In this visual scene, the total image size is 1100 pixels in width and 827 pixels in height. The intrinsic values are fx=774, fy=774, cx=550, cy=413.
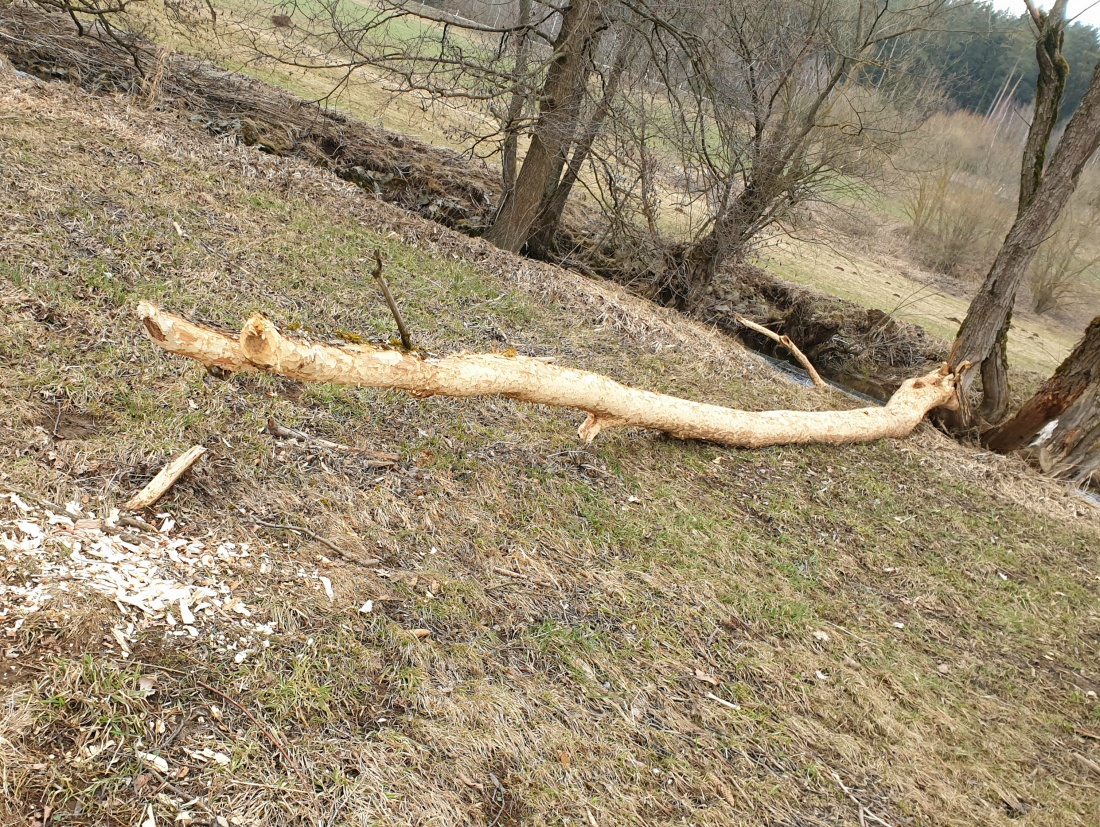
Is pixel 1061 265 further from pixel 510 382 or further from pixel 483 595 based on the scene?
pixel 483 595

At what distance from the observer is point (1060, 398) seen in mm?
9242

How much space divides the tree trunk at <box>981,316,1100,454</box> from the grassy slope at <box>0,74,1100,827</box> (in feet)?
7.56

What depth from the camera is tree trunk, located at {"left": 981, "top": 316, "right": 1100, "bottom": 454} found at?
9.10 m

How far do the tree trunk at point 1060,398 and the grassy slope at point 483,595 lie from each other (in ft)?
7.56

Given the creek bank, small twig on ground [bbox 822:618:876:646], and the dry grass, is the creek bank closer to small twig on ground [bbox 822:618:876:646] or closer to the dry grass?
the dry grass

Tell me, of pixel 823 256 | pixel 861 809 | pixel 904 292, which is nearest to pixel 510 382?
pixel 861 809

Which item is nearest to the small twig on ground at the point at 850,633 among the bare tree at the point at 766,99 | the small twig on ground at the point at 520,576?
the small twig on ground at the point at 520,576

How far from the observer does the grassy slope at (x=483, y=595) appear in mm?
2938

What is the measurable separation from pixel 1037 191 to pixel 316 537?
9.40 metres

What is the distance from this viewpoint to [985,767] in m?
4.04

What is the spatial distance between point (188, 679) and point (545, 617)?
5.71 ft

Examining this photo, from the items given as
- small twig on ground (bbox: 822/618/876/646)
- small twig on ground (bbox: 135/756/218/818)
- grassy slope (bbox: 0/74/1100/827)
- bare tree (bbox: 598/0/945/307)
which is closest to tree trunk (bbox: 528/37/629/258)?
bare tree (bbox: 598/0/945/307)

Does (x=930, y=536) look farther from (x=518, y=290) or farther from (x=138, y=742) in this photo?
(x=138, y=742)

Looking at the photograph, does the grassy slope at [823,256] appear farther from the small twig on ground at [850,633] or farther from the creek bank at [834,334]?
the small twig on ground at [850,633]
